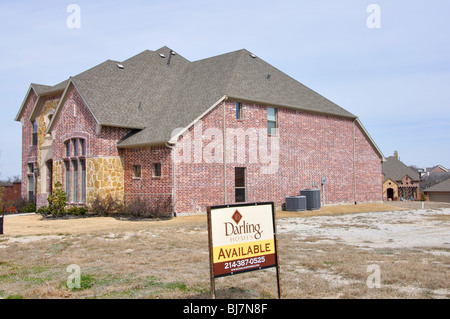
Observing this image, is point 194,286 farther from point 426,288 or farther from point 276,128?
point 276,128

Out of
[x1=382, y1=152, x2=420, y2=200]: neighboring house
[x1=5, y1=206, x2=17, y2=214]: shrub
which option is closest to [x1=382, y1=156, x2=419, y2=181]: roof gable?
[x1=382, y1=152, x2=420, y2=200]: neighboring house

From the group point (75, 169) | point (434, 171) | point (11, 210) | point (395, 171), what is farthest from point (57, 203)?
point (434, 171)

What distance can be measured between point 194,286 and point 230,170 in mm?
17346

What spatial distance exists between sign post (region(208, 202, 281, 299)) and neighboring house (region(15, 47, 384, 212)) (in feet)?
50.8

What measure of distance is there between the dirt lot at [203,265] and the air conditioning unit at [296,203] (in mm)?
10410

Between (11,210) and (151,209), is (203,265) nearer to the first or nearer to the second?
(151,209)

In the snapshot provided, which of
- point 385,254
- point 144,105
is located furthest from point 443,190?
point 385,254

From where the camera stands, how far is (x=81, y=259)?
10.5m

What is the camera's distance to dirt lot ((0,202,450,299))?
7.24 metres

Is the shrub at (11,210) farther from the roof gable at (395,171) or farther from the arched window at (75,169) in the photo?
the roof gable at (395,171)

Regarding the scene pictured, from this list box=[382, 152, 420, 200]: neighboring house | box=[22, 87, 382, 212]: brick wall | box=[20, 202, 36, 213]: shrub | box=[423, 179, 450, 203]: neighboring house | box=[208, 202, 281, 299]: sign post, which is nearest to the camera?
box=[208, 202, 281, 299]: sign post

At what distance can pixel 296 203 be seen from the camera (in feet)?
87.9

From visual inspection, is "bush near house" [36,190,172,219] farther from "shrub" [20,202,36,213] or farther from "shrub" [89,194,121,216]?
"shrub" [20,202,36,213]

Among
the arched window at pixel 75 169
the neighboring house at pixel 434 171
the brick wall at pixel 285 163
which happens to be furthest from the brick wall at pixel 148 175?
the neighboring house at pixel 434 171
